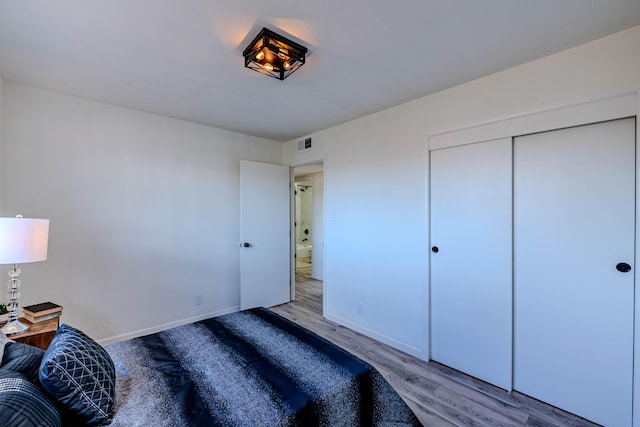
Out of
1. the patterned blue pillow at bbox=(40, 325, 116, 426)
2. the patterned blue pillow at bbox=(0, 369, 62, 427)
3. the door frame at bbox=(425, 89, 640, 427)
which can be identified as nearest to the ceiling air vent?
the door frame at bbox=(425, 89, 640, 427)

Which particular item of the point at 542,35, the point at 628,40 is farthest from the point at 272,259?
the point at 628,40

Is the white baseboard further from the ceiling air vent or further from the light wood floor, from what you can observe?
the ceiling air vent

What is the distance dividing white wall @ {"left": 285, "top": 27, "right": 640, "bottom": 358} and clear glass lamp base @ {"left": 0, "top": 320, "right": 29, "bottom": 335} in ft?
8.82

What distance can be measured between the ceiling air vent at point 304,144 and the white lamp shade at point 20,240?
2.80m

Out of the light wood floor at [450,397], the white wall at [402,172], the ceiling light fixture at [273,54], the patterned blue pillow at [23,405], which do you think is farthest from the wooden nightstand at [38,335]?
the white wall at [402,172]

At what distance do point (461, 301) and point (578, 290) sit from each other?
0.77 metres

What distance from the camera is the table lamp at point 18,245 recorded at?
1.60m

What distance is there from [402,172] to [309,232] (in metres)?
5.40

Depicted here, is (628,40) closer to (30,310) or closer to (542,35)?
(542,35)

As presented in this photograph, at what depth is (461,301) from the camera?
235cm

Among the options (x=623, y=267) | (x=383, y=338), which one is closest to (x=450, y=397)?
(x=383, y=338)

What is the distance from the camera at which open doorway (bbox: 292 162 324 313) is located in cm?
484

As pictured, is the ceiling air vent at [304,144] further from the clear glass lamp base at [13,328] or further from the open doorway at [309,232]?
the clear glass lamp base at [13,328]

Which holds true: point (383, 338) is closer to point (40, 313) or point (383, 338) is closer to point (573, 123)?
point (573, 123)
